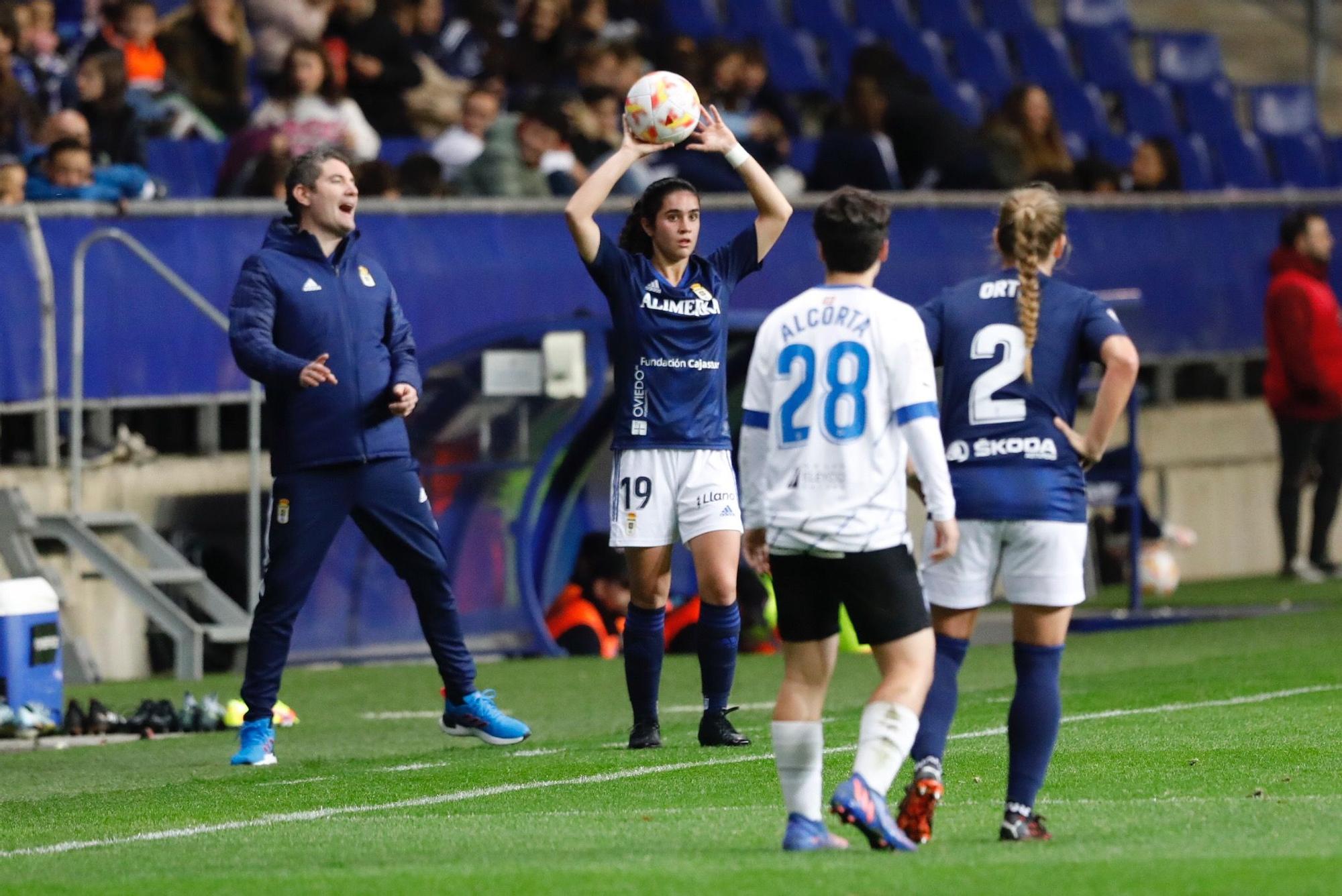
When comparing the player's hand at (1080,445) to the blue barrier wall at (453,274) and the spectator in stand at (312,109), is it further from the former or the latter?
the spectator in stand at (312,109)

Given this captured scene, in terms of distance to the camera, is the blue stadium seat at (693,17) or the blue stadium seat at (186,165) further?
the blue stadium seat at (693,17)

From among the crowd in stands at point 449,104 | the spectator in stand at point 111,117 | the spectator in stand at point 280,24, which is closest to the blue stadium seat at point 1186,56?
the crowd in stands at point 449,104

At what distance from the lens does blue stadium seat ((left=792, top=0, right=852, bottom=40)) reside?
22984 millimetres

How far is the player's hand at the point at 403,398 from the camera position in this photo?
9.88m

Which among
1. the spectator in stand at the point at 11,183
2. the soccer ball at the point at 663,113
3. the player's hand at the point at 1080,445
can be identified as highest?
the spectator in stand at the point at 11,183

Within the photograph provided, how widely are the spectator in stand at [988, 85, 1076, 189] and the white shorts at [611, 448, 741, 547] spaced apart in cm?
1086

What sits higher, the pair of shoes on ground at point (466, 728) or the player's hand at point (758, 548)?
the player's hand at point (758, 548)

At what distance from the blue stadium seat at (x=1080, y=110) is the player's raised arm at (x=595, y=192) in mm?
14625

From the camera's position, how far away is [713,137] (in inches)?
351

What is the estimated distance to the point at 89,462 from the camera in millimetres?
14875

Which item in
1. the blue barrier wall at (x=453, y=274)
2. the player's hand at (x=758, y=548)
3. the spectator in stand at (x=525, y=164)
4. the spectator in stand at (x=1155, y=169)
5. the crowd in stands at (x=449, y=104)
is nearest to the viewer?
the player's hand at (x=758, y=548)

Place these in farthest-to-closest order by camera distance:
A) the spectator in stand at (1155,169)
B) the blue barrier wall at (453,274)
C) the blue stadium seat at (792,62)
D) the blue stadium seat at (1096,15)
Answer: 1. the blue stadium seat at (1096,15)
2. the blue stadium seat at (792,62)
3. the spectator in stand at (1155,169)
4. the blue barrier wall at (453,274)

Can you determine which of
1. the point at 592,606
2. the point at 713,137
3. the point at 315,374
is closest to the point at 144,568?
the point at 592,606

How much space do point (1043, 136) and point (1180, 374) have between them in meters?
2.21
